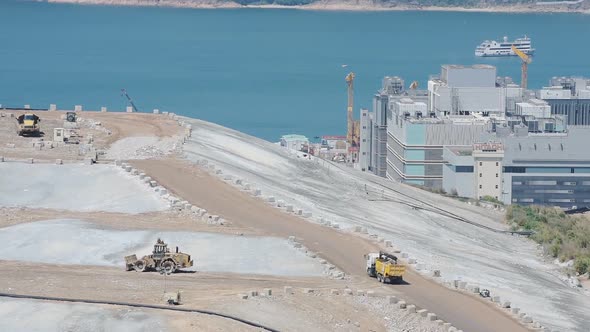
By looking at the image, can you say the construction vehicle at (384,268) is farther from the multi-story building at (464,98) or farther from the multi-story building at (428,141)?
the multi-story building at (464,98)

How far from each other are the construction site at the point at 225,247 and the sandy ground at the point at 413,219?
131 mm

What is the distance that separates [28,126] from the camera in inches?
2272

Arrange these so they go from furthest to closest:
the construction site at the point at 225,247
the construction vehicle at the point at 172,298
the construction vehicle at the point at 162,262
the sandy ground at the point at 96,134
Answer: the sandy ground at the point at 96,134
the construction vehicle at the point at 162,262
the construction site at the point at 225,247
the construction vehicle at the point at 172,298

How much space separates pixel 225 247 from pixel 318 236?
13.3ft

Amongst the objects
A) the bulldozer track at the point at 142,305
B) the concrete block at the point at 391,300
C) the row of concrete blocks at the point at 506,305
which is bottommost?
the row of concrete blocks at the point at 506,305

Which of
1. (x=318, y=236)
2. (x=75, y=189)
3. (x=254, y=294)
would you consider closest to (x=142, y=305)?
(x=254, y=294)

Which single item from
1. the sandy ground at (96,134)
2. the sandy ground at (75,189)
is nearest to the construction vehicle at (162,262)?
the sandy ground at (75,189)

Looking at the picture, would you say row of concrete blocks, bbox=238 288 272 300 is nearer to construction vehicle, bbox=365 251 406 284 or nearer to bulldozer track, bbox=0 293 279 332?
bulldozer track, bbox=0 293 279 332

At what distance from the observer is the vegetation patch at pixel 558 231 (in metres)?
51.4

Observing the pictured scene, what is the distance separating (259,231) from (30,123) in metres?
18.4

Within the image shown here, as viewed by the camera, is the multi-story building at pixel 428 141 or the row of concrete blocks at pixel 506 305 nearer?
the row of concrete blocks at pixel 506 305

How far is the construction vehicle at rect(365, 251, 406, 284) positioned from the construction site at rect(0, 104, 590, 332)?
4cm

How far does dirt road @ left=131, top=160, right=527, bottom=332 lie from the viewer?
114ft

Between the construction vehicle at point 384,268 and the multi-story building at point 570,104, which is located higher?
the multi-story building at point 570,104
